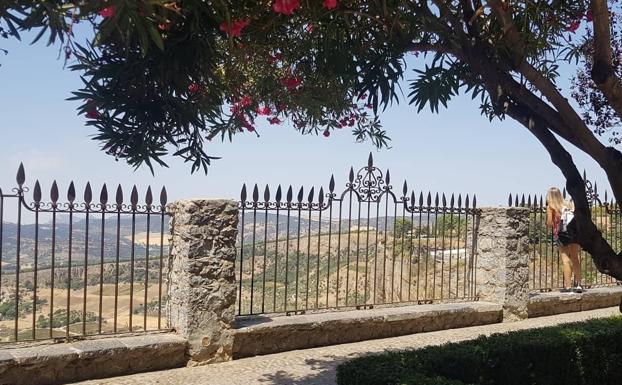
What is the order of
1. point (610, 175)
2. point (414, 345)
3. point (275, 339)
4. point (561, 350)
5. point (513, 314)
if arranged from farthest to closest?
1. point (513, 314)
2. point (414, 345)
3. point (275, 339)
4. point (561, 350)
5. point (610, 175)

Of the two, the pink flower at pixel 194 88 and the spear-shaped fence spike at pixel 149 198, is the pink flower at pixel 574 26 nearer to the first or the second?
the pink flower at pixel 194 88

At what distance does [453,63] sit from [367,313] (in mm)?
3768

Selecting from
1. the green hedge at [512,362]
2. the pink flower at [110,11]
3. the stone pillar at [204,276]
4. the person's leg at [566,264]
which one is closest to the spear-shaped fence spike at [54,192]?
the stone pillar at [204,276]

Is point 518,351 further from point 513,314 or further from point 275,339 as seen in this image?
point 513,314

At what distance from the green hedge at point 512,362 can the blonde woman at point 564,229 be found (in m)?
4.07

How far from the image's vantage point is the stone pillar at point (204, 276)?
20.8 ft

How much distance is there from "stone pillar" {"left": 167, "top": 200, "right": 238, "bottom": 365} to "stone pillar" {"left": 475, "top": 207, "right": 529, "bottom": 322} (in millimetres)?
4404

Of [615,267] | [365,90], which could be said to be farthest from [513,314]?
[365,90]

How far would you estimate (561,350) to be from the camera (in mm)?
5422

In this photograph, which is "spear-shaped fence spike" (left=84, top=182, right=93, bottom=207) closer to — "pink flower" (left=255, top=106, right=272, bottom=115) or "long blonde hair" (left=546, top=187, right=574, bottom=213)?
"pink flower" (left=255, top=106, right=272, bottom=115)

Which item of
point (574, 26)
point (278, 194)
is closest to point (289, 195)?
point (278, 194)

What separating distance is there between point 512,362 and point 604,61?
8.18 feet

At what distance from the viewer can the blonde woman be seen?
10133 millimetres

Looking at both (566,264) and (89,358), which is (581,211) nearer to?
(89,358)
